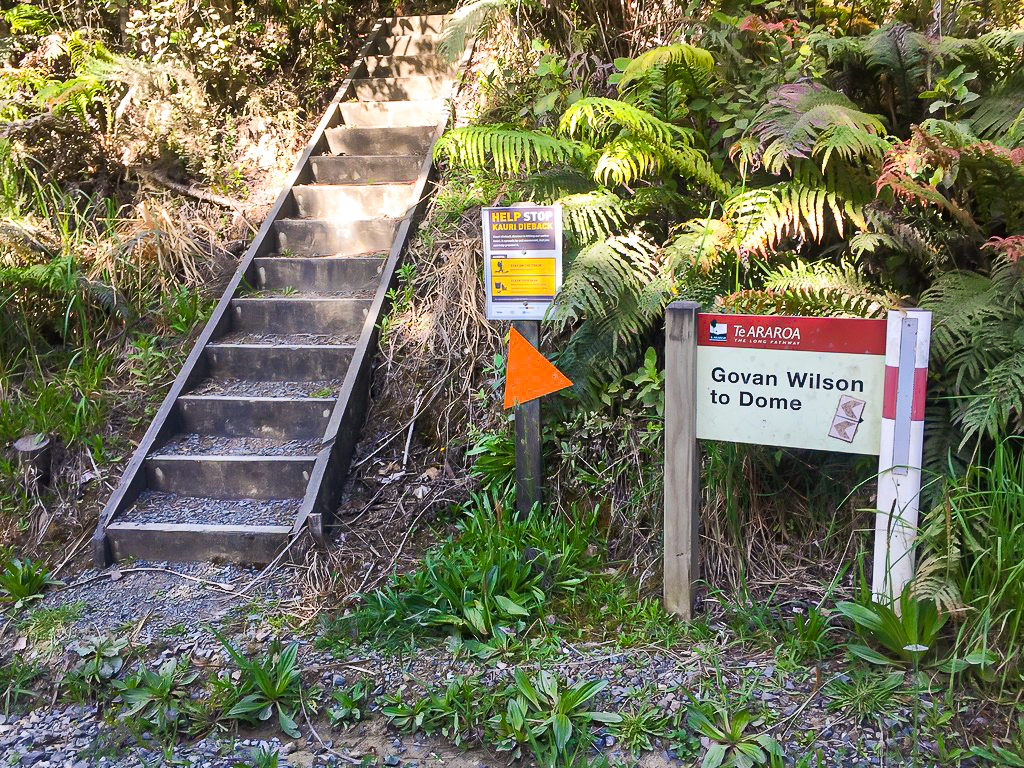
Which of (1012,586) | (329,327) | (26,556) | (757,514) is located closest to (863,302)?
(757,514)

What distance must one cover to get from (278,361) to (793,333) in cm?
331

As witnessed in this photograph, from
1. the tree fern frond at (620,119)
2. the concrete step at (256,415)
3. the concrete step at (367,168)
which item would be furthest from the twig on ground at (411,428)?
the concrete step at (367,168)

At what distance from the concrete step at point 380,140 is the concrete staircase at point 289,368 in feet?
0.04

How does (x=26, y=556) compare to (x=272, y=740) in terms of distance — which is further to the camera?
(x=26, y=556)

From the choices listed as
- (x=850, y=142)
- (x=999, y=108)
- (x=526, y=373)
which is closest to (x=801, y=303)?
(x=850, y=142)

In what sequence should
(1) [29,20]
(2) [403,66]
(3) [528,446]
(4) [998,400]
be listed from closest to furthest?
(4) [998,400], (3) [528,446], (1) [29,20], (2) [403,66]

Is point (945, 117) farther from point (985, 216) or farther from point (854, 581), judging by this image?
point (854, 581)

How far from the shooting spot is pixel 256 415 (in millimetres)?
5031

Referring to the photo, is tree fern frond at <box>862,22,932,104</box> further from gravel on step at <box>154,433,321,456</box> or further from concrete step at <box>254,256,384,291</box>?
gravel on step at <box>154,433,321,456</box>

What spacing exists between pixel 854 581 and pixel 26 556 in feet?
14.2

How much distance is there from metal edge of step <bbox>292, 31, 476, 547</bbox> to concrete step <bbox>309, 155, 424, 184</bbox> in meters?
0.53

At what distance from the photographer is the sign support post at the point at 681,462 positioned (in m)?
3.41

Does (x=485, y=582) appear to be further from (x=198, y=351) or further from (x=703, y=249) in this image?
(x=198, y=351)

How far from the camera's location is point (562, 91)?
5586mm
